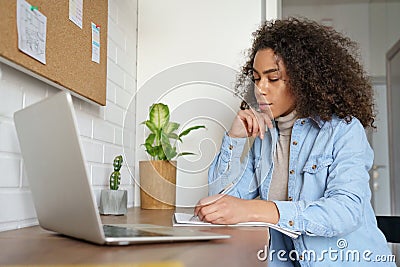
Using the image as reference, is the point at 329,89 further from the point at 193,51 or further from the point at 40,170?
the point at 40,170

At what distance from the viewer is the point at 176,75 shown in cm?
135

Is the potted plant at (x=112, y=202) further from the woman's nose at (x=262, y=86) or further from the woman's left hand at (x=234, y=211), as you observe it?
the woman's nose at (x=262, y=86)

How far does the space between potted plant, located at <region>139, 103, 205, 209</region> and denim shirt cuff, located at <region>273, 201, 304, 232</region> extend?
50cm

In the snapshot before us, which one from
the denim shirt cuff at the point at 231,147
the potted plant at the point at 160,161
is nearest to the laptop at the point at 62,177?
the denim shirt cuff at the point at 231,147

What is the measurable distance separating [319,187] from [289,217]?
23 cm

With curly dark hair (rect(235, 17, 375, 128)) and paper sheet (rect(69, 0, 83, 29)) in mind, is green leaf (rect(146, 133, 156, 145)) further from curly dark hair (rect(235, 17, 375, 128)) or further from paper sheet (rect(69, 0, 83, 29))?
paper sheet (rect(69, 0, 83, 29))

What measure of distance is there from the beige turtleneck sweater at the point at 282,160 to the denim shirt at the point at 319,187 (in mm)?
18

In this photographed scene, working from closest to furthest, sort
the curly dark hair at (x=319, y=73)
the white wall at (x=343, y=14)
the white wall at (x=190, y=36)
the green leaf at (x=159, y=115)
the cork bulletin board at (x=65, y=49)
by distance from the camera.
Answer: the cork bulletin board at (x=65, y=49)
the curly dark hair at (x=319, y=73)
the green leaf at (x=159, y=115)
the white wall at (x=190, y=36)
the white wall at (x=343, y=14)

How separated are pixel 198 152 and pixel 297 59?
0.41 metres

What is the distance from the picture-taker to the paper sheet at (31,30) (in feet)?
3.27

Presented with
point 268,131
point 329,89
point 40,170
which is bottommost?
point 40,170

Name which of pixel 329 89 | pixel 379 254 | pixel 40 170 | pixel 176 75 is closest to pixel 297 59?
pixel 329 89

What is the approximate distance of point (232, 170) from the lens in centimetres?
147

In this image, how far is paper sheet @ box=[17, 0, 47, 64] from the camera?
998 mm
